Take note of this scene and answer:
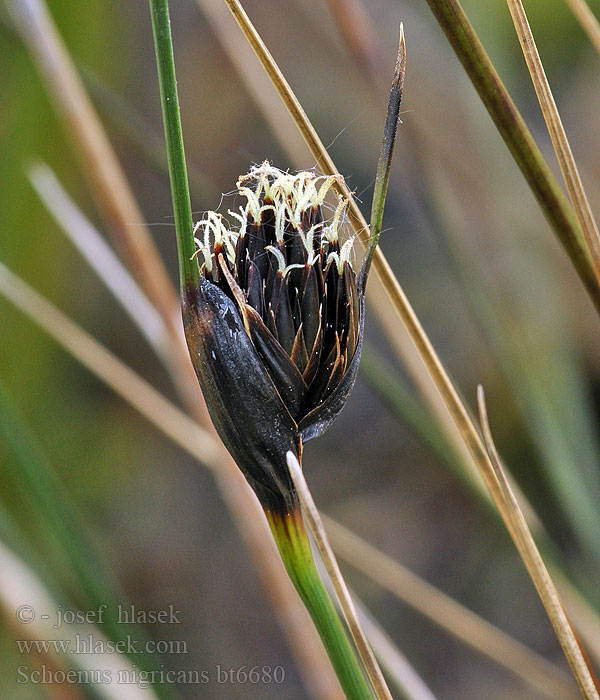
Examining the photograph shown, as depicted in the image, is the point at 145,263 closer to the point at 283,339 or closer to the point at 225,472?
the point at 225,472

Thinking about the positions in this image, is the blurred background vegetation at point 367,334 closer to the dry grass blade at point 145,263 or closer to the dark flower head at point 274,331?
the dry grass blade at point 145,263

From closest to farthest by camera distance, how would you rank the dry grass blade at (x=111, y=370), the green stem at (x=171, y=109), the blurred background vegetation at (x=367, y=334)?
1. the green stem at (x=171, y=109)
2. the dry grass blade at (x=111, y=370)
3. the blurred background vegetation at (x=367, y=334)

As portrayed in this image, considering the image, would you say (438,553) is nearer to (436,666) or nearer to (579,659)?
(436,666)

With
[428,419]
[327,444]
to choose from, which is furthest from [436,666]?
[428,419]

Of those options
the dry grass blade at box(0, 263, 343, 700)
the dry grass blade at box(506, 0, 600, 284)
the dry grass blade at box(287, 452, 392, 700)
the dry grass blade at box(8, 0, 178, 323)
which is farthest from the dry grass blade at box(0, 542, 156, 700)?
the dry grass blade at box(506, 0, 600, 284)

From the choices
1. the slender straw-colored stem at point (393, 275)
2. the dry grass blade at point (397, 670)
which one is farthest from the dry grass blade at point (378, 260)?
the dry grass blade at point (397, 670)

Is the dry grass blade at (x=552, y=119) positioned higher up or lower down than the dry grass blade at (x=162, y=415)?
higher up

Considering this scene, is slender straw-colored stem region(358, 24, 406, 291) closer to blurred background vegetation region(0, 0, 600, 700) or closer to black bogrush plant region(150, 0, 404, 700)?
black bogrush plant region(150, 0, 404, 700)
